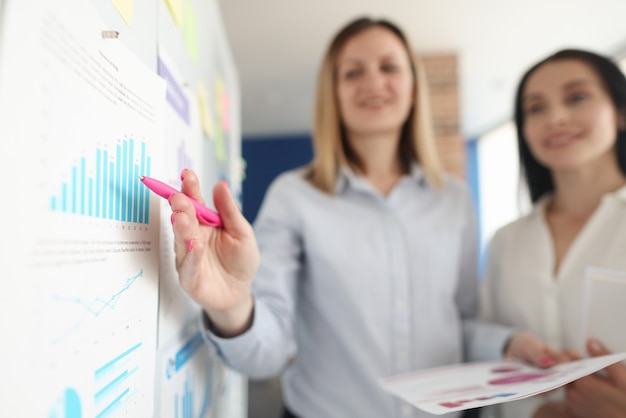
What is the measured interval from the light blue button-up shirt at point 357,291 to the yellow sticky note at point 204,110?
0.22 meters

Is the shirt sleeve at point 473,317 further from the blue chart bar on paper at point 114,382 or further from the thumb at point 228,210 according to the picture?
the blue chart bar on paper at point 114,382

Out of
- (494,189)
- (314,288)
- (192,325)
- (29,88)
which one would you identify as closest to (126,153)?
(29,88)

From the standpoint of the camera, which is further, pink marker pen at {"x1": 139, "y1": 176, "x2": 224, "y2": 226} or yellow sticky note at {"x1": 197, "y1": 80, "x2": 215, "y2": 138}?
yellow sticky note at {"x1": 197, "y1": 80, "x2": 215, "y2": 138}

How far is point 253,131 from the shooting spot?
548cm

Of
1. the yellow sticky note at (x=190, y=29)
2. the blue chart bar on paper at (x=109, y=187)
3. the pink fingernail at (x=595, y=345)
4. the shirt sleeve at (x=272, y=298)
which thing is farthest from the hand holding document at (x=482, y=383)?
the yellow sticky note at (x=190, y=29)

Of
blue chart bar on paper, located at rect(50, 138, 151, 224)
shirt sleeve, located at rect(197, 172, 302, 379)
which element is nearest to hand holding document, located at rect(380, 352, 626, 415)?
shirt sleeve, located at rect(197, 172, 302, 379)

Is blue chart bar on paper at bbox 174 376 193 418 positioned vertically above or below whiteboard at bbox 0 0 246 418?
below

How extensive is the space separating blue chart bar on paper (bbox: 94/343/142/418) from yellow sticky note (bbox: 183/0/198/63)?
20.4 inches

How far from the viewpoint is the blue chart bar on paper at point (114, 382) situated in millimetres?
331

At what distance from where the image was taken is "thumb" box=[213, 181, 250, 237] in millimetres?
497

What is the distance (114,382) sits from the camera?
0.36 m

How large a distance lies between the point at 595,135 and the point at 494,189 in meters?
4.88

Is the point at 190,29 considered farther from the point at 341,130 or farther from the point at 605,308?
the point at 605,308

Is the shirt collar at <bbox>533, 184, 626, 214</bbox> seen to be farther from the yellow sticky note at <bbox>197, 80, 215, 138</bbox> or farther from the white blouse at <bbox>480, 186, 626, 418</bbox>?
the yellow sticky note at <bbox>197, 80, 215, 138</bbox>
